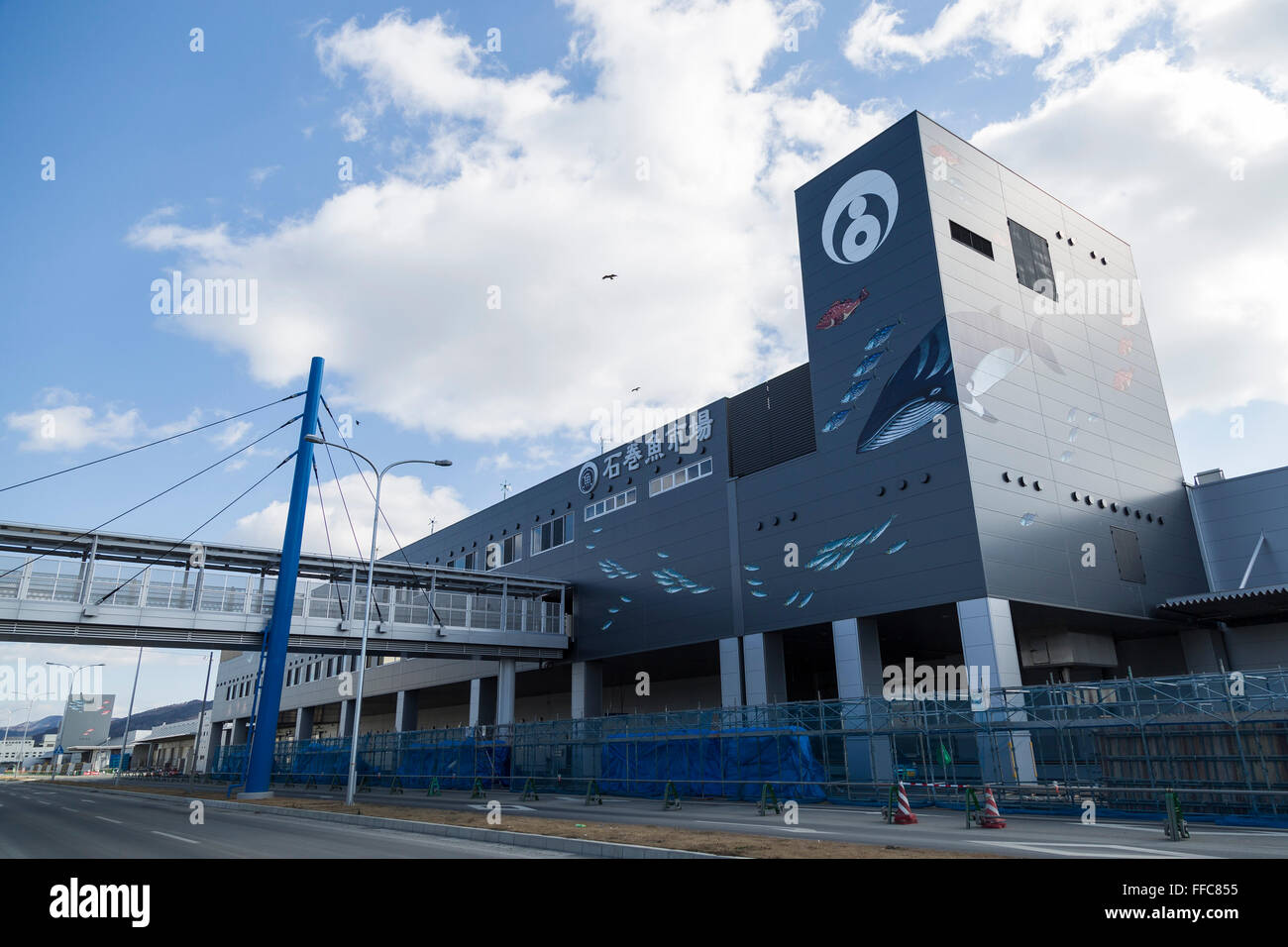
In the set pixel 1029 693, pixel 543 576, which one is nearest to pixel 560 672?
pixel 543 576

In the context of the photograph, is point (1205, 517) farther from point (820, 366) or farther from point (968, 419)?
point (820, 366)

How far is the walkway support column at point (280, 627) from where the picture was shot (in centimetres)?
3238

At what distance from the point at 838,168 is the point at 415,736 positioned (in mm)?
38050

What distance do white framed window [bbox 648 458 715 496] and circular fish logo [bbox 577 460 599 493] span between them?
5.60 metres

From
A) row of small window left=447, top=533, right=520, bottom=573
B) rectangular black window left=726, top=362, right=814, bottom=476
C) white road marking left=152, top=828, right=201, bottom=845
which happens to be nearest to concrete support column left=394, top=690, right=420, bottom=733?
row of small window left=447, top=533, right=520, bottom=573

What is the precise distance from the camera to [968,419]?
3281 cm

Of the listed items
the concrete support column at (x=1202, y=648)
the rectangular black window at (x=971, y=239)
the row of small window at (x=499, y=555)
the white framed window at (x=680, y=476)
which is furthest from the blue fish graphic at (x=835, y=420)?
the row of small window at (x=499, y=555)

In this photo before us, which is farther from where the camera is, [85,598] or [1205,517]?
[1205,517]

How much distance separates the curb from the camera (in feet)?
42.1

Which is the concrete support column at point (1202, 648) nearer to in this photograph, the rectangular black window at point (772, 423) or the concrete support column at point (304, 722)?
the rectangular black window at point (772, 423)

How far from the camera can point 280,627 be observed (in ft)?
109

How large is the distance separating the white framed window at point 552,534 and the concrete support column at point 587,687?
327 inches

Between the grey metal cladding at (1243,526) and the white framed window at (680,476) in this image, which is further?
the white framed window at (680,476)

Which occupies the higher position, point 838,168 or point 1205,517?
point 838,168
